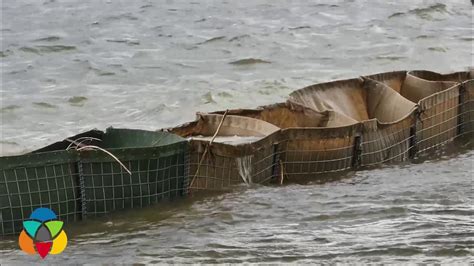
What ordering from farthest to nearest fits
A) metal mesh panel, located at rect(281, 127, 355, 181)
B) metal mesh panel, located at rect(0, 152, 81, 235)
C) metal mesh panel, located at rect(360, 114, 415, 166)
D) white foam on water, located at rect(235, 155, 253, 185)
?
metal mesh panel, located at rect(360, 114, 415, 166), metal mesh panel, located at rect(281, 127, 355, 181), white foam on water, located at rect(235, 155, 253, 185), metal mesh panel, located at rect(0, 152, 81, 235)

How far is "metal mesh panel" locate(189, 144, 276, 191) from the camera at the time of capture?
9.44 meters

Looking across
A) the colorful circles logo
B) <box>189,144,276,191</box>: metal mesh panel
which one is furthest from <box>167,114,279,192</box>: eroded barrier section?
the colorful circles logo

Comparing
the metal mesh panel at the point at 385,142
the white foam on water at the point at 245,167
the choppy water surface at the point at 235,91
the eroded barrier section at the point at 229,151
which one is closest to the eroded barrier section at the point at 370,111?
the metal mesh panel at the point at 385,142

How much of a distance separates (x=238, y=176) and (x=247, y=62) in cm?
1248

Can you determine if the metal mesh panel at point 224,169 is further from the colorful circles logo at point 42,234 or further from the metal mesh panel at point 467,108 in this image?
→ the metal mesh panel at point 467,108

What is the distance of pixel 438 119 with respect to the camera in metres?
12.0

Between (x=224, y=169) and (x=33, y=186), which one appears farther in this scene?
(x=224, y=169)

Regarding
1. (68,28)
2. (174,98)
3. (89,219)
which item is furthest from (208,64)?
(89,219)

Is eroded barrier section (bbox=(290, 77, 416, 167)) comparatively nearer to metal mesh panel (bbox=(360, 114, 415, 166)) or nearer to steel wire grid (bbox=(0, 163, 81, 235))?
metal mesh panel (bbox=(360, 114, 415, 166))

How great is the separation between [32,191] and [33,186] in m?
0.06

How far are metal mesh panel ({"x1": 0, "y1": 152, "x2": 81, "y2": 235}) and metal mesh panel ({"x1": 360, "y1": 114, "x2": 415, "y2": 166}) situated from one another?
13.9ft

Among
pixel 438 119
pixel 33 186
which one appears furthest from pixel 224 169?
pixel 438 119

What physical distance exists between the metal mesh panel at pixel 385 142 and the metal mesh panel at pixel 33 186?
425 centimetres

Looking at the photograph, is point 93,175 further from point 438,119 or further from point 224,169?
point 438,119
